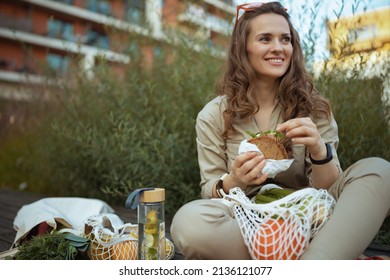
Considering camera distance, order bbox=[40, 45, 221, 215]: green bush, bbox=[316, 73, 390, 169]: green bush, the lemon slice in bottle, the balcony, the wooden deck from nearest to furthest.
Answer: the lemon slice in bottle
the wooden deck
bbox=[316, 73, 390, 169]: green bush
bbox=[40, 45, 221, 215]: green bush
the balcony

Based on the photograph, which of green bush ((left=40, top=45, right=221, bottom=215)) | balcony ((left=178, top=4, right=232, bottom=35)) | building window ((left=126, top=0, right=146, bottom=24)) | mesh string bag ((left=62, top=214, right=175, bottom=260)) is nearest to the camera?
mesh string bag ((left=62, top=214, right=175, bottom=260))

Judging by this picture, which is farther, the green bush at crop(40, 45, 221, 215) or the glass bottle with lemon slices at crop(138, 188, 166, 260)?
the green bush at crop(40, 45, 221, 215)

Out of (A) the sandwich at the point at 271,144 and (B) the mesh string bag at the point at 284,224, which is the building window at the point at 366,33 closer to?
(A) the sandwich at the point at 271,144

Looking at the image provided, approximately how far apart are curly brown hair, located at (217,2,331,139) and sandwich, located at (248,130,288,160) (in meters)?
0.26

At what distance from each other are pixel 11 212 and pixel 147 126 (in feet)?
3.82

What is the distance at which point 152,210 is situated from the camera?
1.31m

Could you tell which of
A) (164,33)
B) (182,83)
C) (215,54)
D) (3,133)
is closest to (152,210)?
(182,83)

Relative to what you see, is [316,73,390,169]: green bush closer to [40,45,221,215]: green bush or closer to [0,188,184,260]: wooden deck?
[40,45,221,215]: green bush

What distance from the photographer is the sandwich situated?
1.28 metres

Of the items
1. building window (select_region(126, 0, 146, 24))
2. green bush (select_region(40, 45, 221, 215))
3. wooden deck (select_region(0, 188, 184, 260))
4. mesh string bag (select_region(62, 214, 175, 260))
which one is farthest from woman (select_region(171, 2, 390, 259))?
building window (select_region(126, 0, 146, 24))

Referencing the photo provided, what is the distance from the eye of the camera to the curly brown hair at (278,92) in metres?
1.54

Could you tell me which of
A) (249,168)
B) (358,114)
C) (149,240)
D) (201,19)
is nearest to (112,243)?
(149,240)


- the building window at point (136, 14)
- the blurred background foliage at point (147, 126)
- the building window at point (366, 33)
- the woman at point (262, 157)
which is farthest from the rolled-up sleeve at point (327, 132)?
the building window at point (136, 14)

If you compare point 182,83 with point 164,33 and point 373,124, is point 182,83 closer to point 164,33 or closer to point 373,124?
point 164,33
